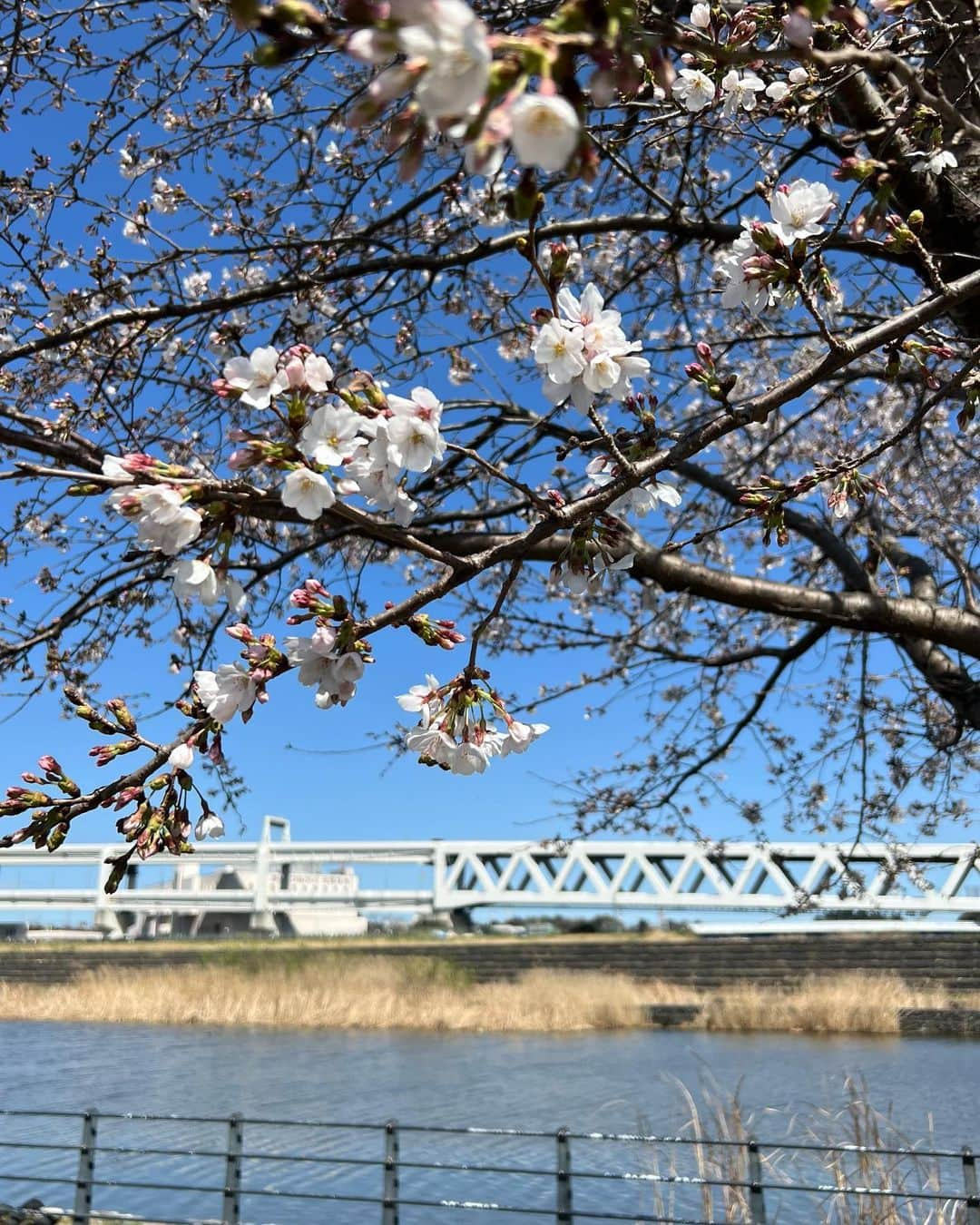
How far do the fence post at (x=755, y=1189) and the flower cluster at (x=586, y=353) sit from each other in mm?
3362

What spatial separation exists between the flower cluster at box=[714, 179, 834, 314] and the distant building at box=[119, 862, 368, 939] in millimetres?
24904

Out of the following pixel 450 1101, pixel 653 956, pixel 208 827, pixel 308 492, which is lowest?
pixel 450 1101

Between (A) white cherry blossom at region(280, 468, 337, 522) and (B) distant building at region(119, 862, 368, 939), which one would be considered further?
(B) distant building at region(119, 862, 368, 939)

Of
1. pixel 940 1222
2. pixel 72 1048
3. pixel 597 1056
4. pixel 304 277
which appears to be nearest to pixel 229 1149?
pixel 940 1222

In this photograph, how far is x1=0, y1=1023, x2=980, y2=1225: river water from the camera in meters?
5.75

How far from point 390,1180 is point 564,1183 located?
77cm

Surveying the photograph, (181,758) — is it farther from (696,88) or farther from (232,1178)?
(232,1178)

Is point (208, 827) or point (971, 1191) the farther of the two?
point (971, 1191)

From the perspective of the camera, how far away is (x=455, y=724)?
1555 mm

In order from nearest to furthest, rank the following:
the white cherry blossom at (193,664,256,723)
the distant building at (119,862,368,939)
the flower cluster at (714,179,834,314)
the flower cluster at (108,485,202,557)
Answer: the flower cluster at (108,485,202,557) → the white cherry blossom at (193,664,256,723) → the flower cluster at (714,179,834,314) → the distant building at (119,862,368,939)

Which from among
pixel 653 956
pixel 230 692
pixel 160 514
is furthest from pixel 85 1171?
pixel 653 956

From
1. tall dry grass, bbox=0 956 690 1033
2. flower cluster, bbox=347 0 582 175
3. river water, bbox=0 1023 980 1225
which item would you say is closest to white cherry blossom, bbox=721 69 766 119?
flower cluster, bbox=347 0 582 175

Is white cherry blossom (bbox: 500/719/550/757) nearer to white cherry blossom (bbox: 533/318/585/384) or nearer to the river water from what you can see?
white cherry blossom (bbox: 533/318/585/384)

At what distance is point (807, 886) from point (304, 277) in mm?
4016
